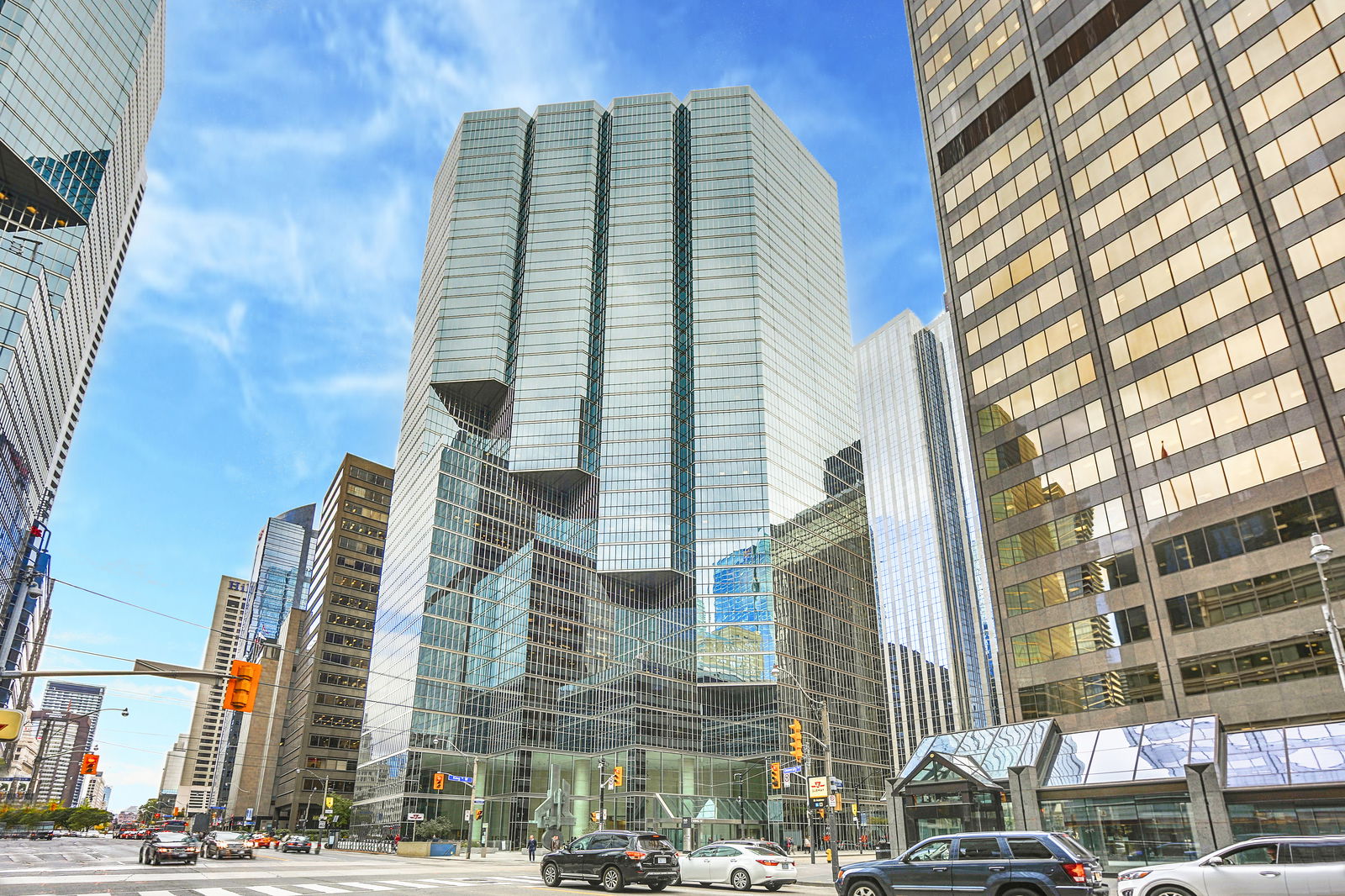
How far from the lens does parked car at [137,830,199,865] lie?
117 feet

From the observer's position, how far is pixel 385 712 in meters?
107

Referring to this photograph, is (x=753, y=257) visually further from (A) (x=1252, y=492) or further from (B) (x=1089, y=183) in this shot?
→ (A) (x=1252, y=492)

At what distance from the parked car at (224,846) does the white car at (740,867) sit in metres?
29.4

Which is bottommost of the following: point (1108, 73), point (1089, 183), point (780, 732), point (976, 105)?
point (780, 732)

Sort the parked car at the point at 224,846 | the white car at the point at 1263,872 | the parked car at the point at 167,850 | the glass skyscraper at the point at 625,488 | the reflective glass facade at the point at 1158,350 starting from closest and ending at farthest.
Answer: the white car at the point at 1263,872, the parked car at the point at 167,850, the reflective glass facade at the point at 1158,350, the parked car at the point at 224,846, the glass skyscraper at the point at 625,488

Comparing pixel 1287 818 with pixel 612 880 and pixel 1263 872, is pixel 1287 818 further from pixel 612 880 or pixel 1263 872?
pixel 612 880

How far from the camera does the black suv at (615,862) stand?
77.6ft

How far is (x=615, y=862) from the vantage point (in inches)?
941

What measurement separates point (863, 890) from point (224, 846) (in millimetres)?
39818

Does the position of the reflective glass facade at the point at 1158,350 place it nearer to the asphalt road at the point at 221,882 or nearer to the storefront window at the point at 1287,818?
the storefront window at the point at 1287,818

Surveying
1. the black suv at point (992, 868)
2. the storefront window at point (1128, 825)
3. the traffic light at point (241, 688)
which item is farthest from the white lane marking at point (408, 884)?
the storefront window at point (1128, 825)

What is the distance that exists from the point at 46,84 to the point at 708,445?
9310cm

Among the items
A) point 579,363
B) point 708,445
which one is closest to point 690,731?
point 708,445

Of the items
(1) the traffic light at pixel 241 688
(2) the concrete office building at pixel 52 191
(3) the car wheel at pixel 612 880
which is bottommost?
(3) the car wheel at pixel 612 880
